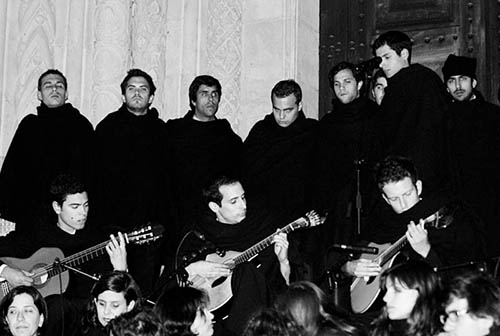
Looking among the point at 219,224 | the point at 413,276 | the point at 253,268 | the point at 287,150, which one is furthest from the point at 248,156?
the point at 413,276

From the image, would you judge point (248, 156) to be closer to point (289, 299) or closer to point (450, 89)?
point (450, 89)

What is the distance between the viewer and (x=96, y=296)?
659 centimetres

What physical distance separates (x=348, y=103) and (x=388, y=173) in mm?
1170

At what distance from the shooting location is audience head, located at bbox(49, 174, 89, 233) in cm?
751

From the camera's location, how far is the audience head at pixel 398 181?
257 inches

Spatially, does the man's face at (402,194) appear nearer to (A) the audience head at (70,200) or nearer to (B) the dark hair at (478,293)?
(B) the dark hair at (478,293)

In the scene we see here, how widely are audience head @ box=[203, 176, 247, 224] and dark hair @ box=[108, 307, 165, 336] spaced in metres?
1.87

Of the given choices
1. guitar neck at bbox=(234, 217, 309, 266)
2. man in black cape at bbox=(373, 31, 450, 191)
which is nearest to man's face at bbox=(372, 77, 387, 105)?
man in black cape at bbox=(373, 31, 450, 191)

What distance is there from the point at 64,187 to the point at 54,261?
0.56 metres

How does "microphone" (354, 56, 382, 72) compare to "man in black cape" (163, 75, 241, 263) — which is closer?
"microphone" (354, 56, 382, 72)

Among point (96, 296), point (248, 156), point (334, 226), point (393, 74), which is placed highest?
point (393, 74)

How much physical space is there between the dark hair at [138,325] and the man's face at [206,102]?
2940mm

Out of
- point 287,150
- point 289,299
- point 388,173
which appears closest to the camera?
point 289,299

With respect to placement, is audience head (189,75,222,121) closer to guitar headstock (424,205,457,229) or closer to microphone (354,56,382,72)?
microphone (354,56,382,72)
